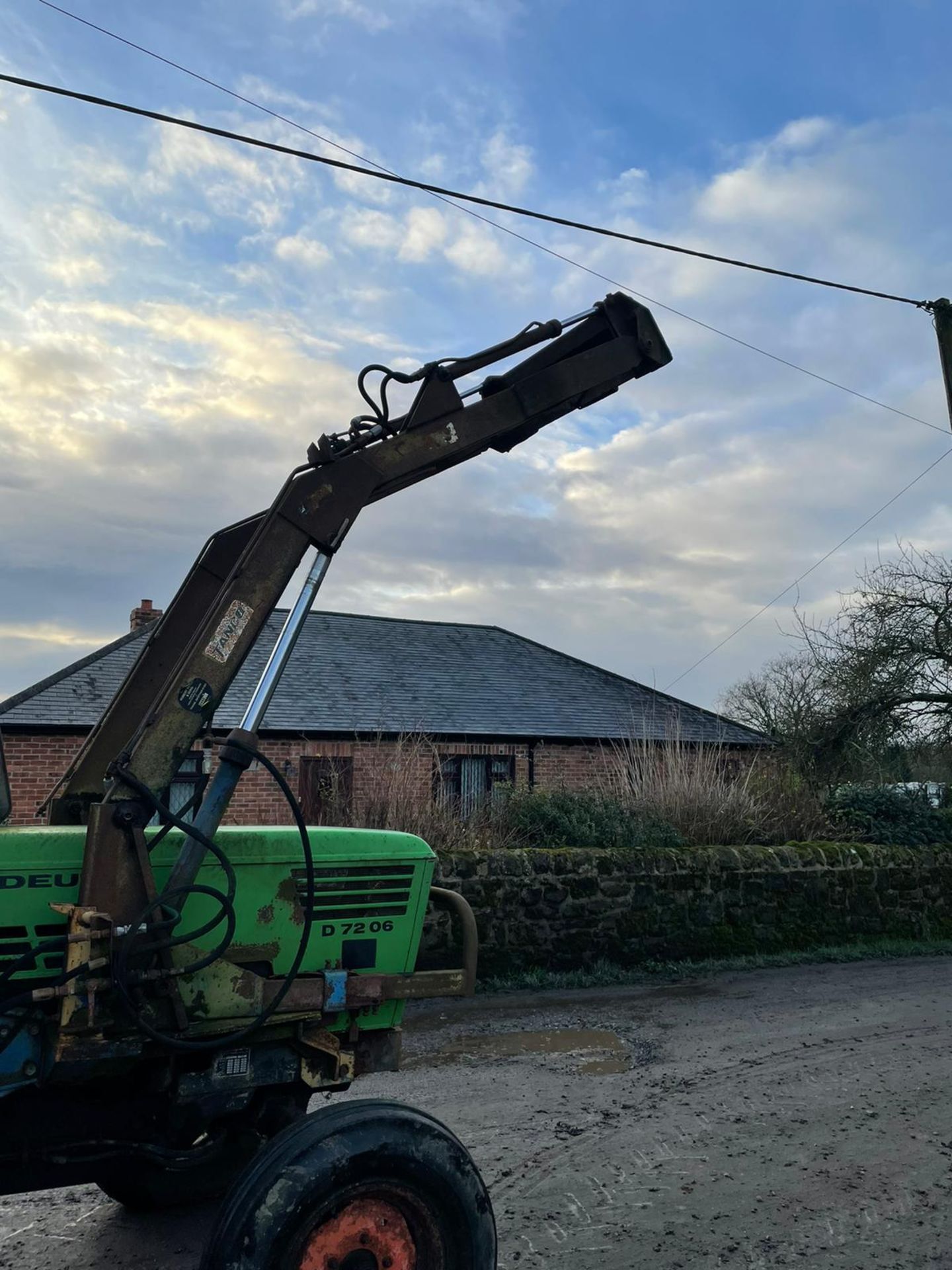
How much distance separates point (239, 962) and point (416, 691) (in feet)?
56.8

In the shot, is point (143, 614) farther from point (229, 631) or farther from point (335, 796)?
point (229, 631)

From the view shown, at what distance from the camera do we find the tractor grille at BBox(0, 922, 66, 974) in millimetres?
3129

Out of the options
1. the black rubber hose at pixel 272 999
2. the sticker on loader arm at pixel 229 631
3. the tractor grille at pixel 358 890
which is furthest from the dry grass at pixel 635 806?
the sticker on loader arm at pixel 229 631

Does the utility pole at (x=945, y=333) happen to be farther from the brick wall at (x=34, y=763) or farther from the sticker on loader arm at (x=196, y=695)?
the brick wall at (x=34, y=763)

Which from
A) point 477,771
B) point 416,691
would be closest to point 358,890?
point 477,771

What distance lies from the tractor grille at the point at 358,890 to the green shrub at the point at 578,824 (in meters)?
7.60

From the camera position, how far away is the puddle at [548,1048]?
689cm

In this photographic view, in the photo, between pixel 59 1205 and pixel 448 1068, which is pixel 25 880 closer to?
pixel 59 1205

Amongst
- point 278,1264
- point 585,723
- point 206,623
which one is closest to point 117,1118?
point 278,1264

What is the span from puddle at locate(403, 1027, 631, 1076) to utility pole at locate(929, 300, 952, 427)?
799 centimetres

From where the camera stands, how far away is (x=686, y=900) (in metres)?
10.7

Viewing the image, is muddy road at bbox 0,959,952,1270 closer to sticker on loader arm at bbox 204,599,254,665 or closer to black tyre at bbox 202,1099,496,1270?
black tyre at bbox 202,1099,496,1270

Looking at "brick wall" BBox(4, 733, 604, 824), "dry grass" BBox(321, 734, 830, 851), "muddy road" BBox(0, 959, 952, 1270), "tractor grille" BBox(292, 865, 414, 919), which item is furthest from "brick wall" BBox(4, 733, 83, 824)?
"tractor grille" BBox(292, 865, 414, 919)

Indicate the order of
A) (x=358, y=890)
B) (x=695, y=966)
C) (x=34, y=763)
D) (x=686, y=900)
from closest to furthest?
(x=358, y=890), (x=695, y=966), (x=686, y=900), (x=34, y=763)
